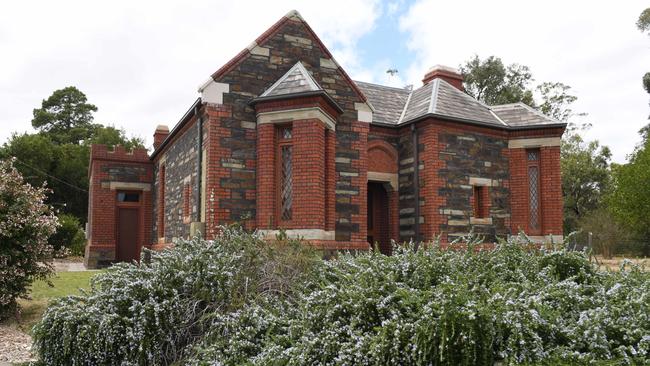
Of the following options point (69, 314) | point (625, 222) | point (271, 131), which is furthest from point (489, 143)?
point (625, 222)

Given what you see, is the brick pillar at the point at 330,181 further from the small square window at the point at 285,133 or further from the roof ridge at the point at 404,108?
the roof ridge at the point at 404,108

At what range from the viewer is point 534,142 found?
14.3 m

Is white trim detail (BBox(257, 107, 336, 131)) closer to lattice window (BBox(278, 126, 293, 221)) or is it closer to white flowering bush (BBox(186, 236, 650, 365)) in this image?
lattice window (BBox(278, 126, 293, 221))

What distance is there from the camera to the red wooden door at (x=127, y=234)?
2102 centimetres

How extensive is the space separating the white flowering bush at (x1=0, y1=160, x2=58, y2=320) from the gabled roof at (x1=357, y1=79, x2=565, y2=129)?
8.47 meters

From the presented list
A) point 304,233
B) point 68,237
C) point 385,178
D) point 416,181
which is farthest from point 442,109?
point 68,237

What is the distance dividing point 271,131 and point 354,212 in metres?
2.65

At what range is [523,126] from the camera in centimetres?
1431

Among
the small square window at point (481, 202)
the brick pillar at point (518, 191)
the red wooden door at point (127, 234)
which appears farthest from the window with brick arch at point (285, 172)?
the red wooden door at point (127, 234)

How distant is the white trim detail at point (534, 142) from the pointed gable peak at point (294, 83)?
6.84m

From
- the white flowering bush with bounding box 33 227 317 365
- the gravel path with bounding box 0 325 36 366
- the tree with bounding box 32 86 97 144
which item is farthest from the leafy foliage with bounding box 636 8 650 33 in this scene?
the tree with bounding box 32 86 97 144

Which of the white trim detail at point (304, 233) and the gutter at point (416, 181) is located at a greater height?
the gutter at point (416, 181)

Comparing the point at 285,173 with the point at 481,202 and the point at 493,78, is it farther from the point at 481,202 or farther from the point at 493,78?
the point at 493,78

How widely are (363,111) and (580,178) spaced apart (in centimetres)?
3114
